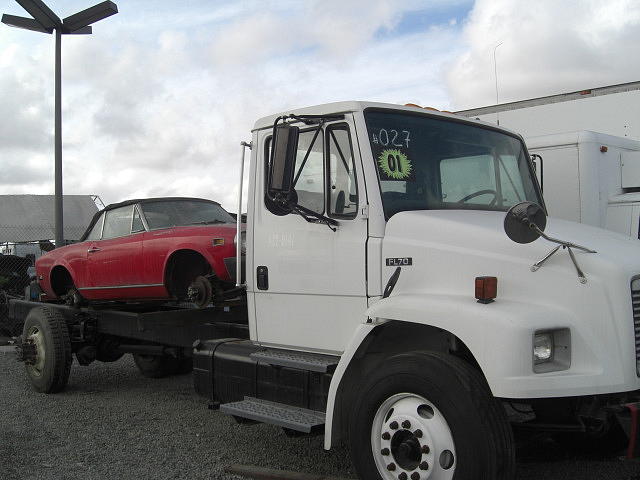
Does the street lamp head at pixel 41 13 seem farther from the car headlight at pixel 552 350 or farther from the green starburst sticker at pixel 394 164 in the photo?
the car headlight at pixel 552 350

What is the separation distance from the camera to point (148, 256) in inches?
258

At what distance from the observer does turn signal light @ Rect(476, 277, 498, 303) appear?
362 centimetres

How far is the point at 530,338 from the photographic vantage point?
132 inches

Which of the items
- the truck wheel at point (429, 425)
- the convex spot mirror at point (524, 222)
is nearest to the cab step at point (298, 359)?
the truck wheel at point (429, 425)

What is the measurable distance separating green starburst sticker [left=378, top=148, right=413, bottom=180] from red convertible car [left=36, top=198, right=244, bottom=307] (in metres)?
1.95

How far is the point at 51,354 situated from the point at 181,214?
197 cm

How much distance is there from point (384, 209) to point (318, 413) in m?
1.35

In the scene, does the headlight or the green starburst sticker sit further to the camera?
the green starburst sticker

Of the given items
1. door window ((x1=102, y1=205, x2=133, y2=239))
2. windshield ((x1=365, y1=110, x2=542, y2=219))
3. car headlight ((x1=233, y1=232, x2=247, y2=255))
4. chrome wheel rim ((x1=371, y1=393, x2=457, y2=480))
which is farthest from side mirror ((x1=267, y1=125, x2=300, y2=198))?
door window ((x1=102, y1=205, x2=133, y2=239))

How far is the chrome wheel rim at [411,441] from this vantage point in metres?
3.55

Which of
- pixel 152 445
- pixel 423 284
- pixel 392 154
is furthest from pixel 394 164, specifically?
pixel 152 445

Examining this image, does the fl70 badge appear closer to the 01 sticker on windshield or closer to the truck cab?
the truck cab

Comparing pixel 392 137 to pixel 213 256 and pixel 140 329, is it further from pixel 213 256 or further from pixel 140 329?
pixel 140 329

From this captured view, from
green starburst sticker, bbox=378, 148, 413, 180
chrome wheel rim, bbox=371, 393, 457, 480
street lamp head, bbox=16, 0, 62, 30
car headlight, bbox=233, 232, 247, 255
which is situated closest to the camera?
chrome wheel rim, bbox=371, 393, 457, 480
